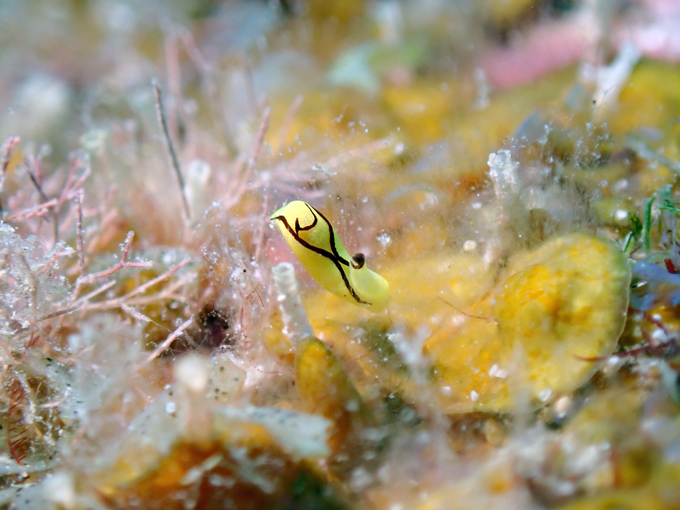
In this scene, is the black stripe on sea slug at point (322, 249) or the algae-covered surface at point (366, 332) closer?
the algae-covered surface at point (366, 332)

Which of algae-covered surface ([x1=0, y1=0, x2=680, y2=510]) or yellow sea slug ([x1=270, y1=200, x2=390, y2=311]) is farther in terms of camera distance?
yellow sea slug ([x1=270, y1=200, x2=390, y2=311])

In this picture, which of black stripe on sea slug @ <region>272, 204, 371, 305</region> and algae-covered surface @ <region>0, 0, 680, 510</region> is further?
black stripe on sea slug @ <region>272, 204, 371, 305</region>

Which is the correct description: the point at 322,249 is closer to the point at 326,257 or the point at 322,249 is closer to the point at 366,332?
the point at 326,257

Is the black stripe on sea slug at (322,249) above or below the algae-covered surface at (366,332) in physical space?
above

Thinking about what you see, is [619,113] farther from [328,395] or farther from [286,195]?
[328,395]

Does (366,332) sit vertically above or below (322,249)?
below

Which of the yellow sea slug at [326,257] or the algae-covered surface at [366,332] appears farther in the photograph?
the yellow sea slug at [326,257]

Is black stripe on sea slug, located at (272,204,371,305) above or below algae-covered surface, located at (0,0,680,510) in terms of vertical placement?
above

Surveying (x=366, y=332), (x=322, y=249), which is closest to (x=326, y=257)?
(x=322, y=249)
